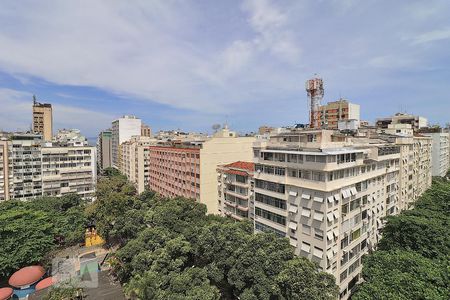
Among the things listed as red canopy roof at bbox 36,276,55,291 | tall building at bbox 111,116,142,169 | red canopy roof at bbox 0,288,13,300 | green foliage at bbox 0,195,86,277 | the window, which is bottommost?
red canopy roof at bbox 36,276,55,291

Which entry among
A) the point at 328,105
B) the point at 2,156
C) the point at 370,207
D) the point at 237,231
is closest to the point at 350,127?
the point at 370,207

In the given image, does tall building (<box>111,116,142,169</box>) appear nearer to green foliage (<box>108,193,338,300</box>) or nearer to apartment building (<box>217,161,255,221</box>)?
apartment building (<box>217,161,255,221</box>)

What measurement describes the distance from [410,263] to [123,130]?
12963 centimetres

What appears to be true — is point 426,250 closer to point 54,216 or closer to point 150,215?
point 150,215

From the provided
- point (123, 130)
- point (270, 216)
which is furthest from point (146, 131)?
point (270, 216)

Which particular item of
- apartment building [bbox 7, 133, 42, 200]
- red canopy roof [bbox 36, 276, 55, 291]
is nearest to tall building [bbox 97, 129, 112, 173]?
apartment building [bbox 7, 133, 42, 200]

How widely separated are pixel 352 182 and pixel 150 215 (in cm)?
2848

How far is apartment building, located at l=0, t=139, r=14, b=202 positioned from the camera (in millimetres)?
60375

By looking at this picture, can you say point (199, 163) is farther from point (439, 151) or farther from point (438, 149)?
point (439, 151)

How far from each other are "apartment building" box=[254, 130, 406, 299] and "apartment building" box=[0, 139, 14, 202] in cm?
6258

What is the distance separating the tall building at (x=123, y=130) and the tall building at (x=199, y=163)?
69.9 m

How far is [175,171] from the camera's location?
61375 mm

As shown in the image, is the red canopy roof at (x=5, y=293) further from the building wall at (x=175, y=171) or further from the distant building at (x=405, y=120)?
the distant building at (x=405, y=120)

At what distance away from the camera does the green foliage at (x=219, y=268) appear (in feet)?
72.5
